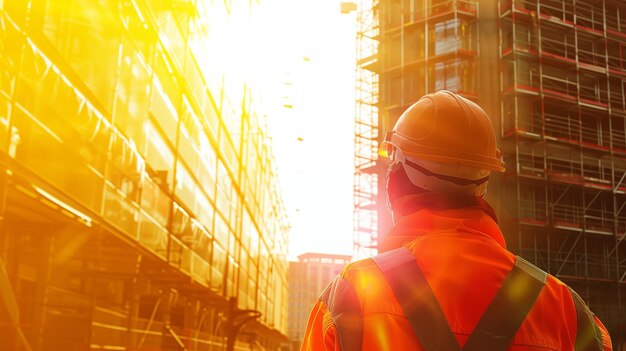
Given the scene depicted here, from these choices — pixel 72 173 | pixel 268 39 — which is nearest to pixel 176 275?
pixel 72 173

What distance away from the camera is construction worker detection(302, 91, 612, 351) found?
145 cm

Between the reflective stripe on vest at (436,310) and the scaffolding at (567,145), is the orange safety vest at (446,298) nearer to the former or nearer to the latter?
the reflective stripe on vest at (436,310)

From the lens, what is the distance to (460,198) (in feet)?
5.74

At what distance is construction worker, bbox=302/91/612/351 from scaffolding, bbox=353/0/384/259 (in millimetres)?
34496

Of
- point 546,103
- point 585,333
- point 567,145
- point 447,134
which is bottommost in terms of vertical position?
point 585,333

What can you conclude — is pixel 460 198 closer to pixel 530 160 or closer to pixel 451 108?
pixel 451 108

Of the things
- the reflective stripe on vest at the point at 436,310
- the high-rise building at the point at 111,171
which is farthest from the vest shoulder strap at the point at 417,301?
the high-rise building at the point at 111,171

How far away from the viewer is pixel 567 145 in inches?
1268

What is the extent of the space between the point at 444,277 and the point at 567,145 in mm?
32598

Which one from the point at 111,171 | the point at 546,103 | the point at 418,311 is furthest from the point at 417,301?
the point at 546,103

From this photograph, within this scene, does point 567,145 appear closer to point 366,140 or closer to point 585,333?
point 366,140

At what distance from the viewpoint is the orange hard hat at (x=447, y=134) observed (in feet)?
5.91

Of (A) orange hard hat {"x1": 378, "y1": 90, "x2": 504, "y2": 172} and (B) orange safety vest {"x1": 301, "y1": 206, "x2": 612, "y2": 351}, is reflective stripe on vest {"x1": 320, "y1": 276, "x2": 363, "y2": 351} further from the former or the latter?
(A) orange hard hat {"x1": 378, "y1": 90, "x2": 504, "y2": 172}

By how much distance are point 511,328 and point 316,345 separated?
400mm
